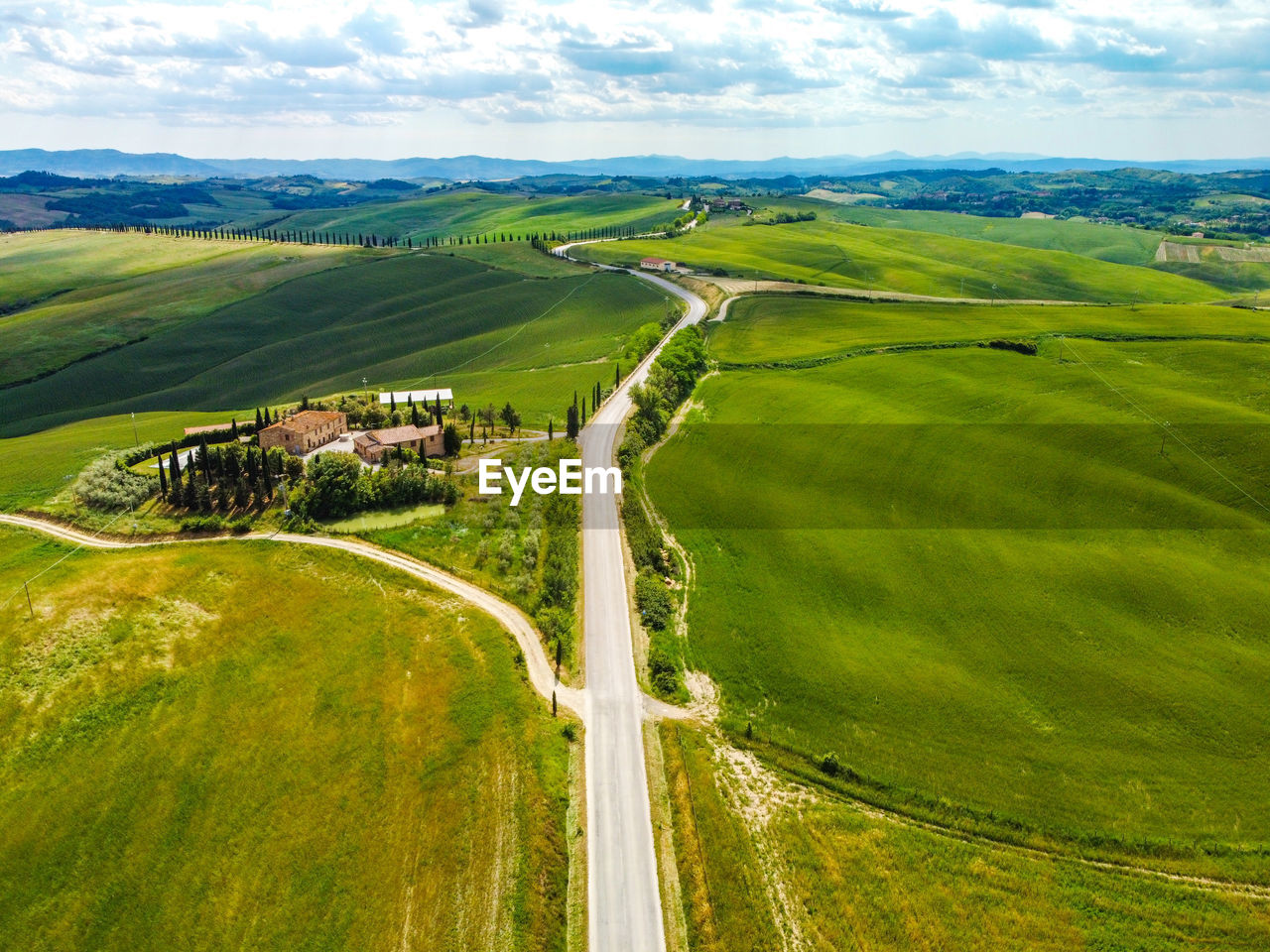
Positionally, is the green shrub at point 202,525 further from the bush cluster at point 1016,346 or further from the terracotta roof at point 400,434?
the bush cluster at point 1016,346

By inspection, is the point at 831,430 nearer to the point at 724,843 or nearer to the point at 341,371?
the point at 724,843

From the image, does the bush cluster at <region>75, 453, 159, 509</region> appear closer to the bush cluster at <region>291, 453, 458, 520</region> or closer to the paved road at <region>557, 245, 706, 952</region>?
the bush cluster at <region>291, 453, 458, 520</region>

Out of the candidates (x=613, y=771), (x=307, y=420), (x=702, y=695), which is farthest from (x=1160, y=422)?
(x=307, y=420)

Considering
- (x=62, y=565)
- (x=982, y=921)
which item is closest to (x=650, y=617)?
(x=982, y=921)

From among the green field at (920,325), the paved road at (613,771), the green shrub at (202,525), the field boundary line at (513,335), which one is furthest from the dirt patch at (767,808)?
Result: the field boundary line at (513,335)

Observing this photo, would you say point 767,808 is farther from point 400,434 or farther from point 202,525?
point 400,434

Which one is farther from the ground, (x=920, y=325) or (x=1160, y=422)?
(x=920, y=325)
